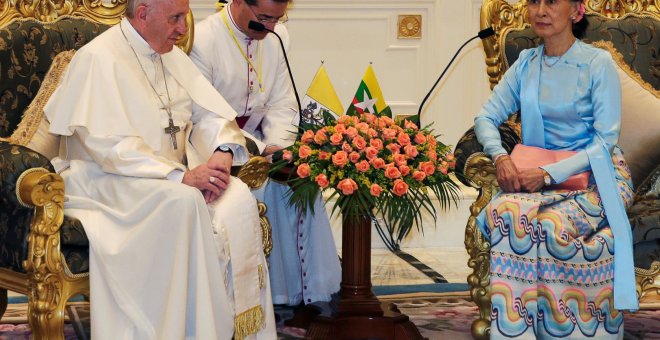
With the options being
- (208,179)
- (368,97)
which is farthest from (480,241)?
(208,179)

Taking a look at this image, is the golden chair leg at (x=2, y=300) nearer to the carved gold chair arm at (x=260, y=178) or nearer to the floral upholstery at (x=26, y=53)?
the floral upholstery at (x=26, y=53)

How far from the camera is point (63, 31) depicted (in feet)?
16.5

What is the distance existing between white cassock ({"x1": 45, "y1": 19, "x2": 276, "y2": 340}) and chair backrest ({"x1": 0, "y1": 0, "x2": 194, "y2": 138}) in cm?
29

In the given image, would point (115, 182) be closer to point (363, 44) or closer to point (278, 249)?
point (278, 249)

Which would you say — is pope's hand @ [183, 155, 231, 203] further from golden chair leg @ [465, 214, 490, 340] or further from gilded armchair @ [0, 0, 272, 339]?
golden chair leg @ [465, 214, 490, 340]

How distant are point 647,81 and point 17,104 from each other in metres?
2.97

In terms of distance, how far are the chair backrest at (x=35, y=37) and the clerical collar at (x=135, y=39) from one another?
16.9 inches

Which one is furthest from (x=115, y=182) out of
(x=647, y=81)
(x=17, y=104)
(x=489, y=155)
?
(x=647, y=81)

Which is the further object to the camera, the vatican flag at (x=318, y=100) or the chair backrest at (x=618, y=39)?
the chair backrest at (x=618, y=39)

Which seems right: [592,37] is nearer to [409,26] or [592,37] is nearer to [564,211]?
[564,211]

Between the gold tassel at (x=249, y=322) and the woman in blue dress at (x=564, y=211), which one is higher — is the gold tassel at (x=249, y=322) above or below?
below

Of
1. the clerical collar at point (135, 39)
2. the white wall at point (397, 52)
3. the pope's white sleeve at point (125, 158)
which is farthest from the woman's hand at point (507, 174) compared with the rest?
the white wall at point (397, 52)

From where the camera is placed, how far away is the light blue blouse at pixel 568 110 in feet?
15.2

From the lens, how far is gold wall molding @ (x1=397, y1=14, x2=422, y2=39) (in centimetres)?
776
